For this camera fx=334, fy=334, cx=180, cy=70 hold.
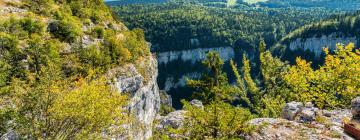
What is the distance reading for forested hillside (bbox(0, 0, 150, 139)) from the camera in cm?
1894

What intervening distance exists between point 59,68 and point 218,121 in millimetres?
19094

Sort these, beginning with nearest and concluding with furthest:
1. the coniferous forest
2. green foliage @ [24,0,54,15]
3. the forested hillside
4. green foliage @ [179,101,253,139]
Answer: green foliage @ [179,101,253,139] → the coniferous forest → the forested hillside → green foliage @ [24,0,54,15]

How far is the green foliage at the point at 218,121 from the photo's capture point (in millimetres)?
14570

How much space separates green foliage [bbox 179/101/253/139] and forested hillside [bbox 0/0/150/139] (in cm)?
703

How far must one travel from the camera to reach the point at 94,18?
6009 centimetres

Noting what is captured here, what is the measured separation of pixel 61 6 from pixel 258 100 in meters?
36.6

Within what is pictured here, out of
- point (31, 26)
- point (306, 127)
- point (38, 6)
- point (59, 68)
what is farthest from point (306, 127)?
point (38, 6)

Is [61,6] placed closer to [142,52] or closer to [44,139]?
[142,52]

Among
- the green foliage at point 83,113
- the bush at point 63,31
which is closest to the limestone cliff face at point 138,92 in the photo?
the bush at point 63,31

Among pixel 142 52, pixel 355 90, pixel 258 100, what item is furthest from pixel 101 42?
pixel 355 90

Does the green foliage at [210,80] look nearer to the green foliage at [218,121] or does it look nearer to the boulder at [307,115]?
the boulder at [307,115]

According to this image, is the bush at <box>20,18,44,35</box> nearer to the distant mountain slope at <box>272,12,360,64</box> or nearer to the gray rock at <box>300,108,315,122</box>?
the gray rock at <box>300,108,315,122</box>

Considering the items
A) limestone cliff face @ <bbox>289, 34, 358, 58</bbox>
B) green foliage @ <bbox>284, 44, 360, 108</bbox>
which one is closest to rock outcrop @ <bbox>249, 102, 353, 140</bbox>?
green foliage @ <bbox>284, 44, 360, 108</bbox>

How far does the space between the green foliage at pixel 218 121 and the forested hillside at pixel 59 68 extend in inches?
277
